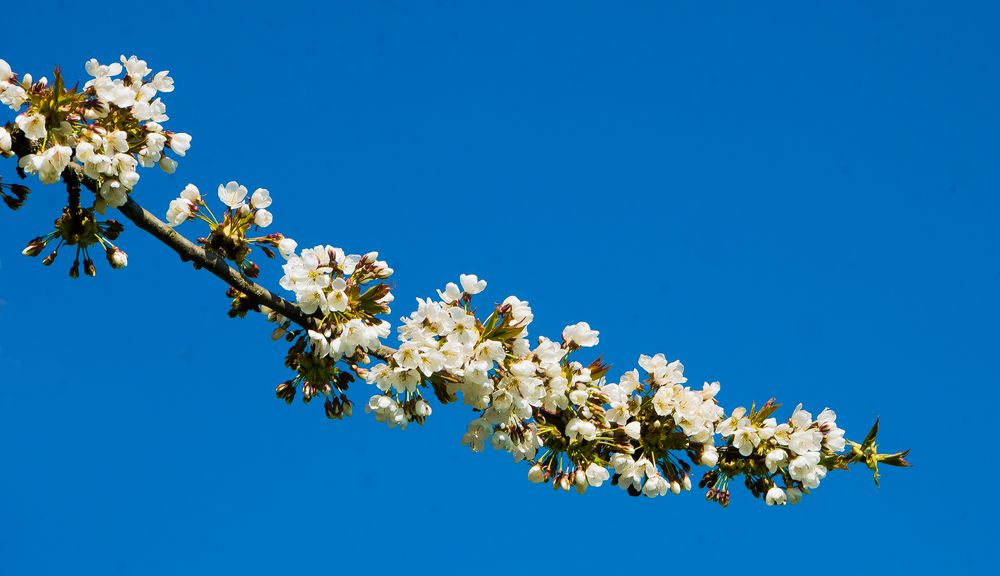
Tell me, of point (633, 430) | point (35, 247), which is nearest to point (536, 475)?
point (633, 430)

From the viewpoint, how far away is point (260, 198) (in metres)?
5.14

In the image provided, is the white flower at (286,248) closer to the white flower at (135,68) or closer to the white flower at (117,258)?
the white flower at (117,258)

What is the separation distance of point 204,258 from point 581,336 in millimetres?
2189

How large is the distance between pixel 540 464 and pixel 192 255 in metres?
2.28

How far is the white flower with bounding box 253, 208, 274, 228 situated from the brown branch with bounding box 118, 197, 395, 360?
1.15 ft

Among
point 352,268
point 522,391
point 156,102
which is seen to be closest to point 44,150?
point 156,102

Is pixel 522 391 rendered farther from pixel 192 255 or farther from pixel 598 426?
pixel 192 255

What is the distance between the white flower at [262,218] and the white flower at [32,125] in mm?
1127

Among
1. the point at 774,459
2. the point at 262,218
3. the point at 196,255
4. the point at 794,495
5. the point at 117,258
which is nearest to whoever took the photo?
the point at 196,255

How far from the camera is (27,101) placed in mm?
4703

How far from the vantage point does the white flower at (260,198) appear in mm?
5117

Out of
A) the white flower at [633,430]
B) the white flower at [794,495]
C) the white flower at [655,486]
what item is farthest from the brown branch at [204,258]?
the white flower at [794,495]

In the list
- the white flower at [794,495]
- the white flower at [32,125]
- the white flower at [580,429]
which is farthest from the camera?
the white flower at [794,495]

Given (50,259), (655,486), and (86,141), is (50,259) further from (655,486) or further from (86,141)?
(655,486)
